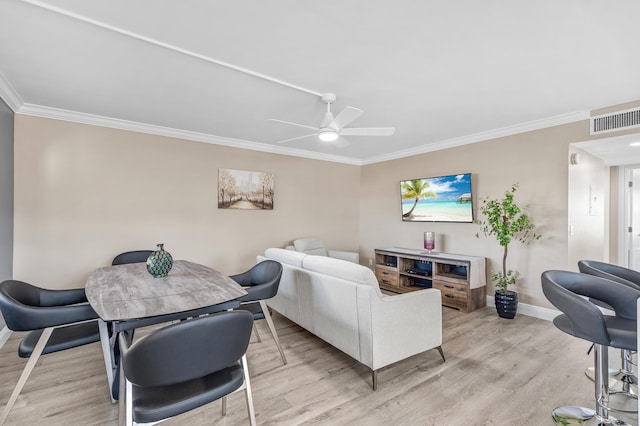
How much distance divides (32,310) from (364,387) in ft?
7.34

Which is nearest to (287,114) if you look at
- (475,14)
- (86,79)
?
(86,79)

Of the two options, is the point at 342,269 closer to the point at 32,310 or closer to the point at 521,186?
the point at 32,310

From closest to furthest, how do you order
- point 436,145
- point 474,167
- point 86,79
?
point 86,79
point 474,167
point 436,145

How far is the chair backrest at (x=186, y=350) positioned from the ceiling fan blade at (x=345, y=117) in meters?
1.83

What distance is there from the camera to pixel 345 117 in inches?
104

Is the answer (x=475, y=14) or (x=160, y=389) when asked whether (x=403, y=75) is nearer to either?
(x=475, y=14)

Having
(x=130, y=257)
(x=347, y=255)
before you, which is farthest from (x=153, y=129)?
(x=347, y=255)

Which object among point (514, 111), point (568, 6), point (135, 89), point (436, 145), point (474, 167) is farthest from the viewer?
point (436, 145)

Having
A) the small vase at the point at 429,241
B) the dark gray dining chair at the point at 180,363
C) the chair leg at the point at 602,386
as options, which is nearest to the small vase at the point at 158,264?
the dark gray dining chair at the point at 180,363

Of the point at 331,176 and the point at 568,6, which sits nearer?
the point at 568,6

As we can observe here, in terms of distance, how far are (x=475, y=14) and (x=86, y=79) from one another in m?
3.12

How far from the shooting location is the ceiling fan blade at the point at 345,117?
2.49m

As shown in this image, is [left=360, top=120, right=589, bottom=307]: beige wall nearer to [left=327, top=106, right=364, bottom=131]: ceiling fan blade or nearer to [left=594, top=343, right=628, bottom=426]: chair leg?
[left=594, top=343, right=628, bottom=426]: chair leg

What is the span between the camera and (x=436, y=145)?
4.81 metres
